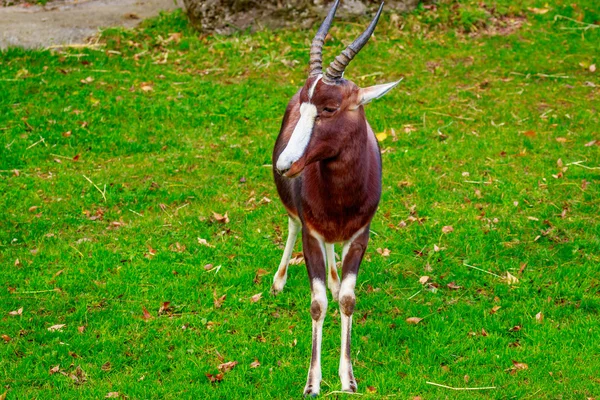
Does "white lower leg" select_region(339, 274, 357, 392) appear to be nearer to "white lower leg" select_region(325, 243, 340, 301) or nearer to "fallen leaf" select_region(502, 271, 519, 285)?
"white lower leg" select_region(325, 243, 340, 301)

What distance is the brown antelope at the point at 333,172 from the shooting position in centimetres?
542

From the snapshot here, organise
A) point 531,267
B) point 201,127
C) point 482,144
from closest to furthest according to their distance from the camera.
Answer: point 531,267 < point 482,144 < point 201,127

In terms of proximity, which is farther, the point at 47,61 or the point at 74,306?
the point at 47,61

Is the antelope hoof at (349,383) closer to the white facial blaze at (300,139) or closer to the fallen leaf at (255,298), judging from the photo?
the fallen leaf at (255,298)

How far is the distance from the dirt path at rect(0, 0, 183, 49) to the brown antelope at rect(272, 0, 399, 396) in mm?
7939

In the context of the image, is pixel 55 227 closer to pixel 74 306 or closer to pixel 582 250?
pixel 74 306

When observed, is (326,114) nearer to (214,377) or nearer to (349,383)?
(349,383)

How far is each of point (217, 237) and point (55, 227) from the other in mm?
1769

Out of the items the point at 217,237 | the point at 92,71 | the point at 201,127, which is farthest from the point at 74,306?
the point at 92,71

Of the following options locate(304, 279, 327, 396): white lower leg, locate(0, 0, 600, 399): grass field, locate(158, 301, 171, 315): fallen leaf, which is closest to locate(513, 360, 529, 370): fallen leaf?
locate(0, 0, 600, 399): grass field

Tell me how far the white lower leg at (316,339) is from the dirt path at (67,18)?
8.45 m

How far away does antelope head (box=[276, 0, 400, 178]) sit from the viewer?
17.5ft

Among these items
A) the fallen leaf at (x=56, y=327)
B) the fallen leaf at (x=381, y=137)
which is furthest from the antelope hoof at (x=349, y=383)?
the fallen leaf at (x=381, y=137)

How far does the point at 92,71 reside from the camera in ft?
40.0
